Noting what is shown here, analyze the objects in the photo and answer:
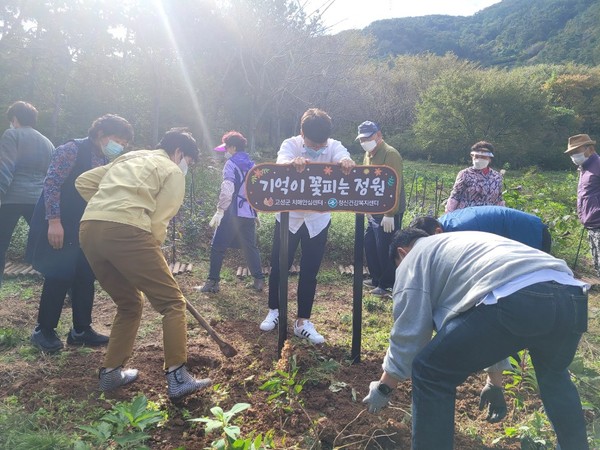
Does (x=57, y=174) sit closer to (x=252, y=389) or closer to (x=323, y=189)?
(x=323, y=189)

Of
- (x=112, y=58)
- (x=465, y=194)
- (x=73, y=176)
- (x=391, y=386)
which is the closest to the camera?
(x=391, y=386)

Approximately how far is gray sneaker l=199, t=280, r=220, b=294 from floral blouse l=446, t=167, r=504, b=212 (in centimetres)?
259

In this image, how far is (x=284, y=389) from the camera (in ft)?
7.77

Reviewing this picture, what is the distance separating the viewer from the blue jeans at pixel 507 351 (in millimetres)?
1605

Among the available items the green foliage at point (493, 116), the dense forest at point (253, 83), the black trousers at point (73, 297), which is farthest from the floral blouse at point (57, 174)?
the green foliage at point (493, 116)

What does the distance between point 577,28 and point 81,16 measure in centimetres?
5003

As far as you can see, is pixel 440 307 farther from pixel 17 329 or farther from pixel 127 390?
pixel 17 329

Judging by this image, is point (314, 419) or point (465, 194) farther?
point (465, 194)

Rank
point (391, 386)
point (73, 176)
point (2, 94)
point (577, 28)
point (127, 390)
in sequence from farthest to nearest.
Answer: point (577, 28), point (2, 94), point (73, 176), point (127, 390), point (391, 386)

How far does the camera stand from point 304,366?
2717 mm

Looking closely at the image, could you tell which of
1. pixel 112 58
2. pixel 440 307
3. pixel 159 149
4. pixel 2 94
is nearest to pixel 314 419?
pixel 440 307

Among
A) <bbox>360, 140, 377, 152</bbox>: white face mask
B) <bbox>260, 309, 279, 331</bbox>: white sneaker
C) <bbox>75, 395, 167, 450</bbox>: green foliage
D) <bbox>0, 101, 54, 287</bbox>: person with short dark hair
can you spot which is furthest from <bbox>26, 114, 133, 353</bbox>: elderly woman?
<bbox>360, 140, 377, 152</bbox>: white face mask

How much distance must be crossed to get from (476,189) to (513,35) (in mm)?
62454

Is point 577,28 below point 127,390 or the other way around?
the other way around
